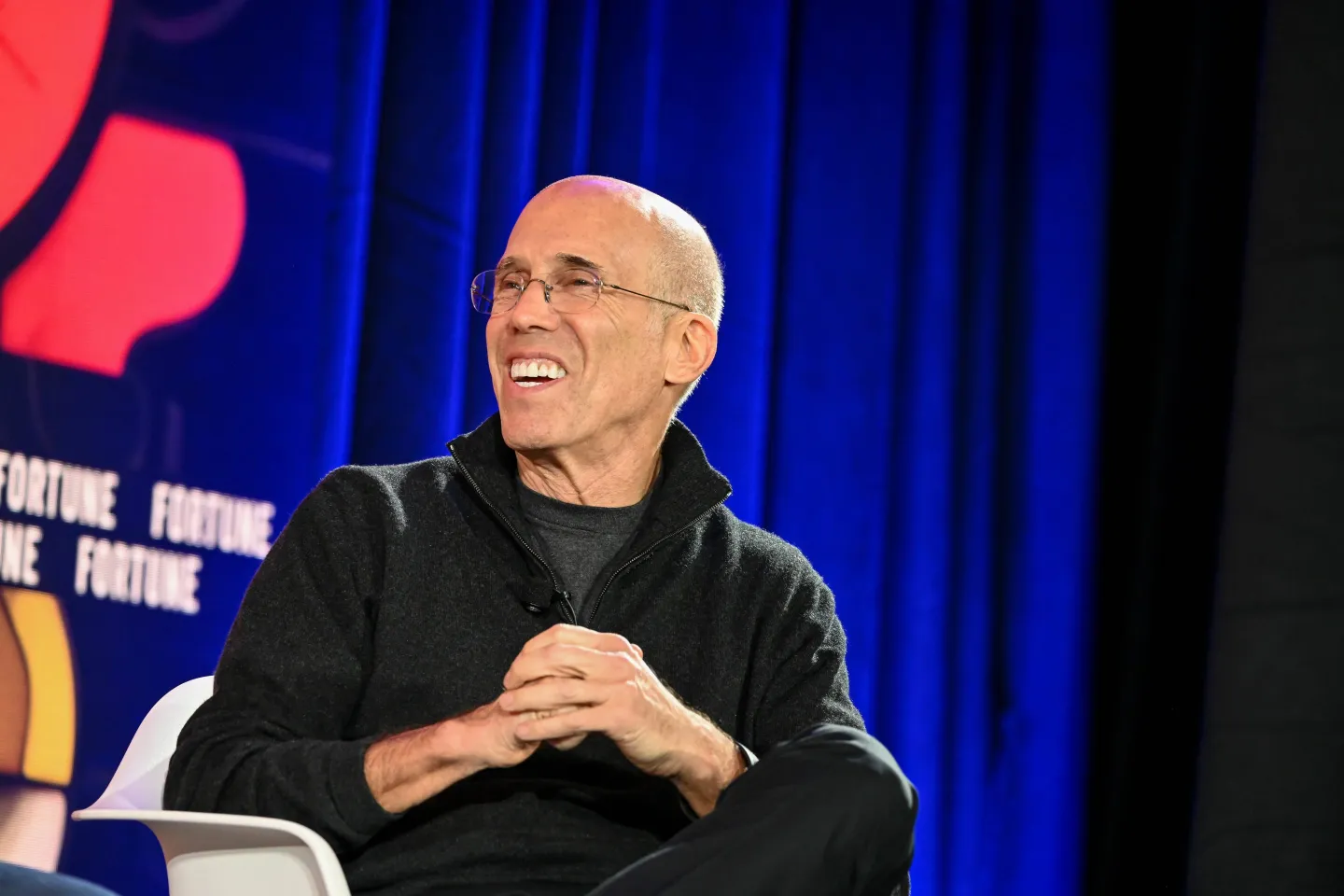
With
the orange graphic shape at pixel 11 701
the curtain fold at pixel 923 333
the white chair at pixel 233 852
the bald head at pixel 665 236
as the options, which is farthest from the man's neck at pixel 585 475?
the curtain fold at pixel 923 333

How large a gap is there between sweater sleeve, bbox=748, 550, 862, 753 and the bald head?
0.43 m

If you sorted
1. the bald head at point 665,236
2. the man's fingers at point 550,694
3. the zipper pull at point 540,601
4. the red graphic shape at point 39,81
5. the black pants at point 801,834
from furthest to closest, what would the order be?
the red graphic shape at point 39,81 → the bald head at point 665,236 → the zipper pull at point 540,601 → the man's fingers at point 550,694 → the black pants at point 801,834

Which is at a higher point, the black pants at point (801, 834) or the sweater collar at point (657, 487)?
the sweater collar at point (657, 487)

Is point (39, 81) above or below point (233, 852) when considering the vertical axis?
above

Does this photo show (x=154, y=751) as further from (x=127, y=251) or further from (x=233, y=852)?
(x=127, y=251)

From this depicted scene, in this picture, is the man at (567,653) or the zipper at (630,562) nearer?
the man at (567,653)

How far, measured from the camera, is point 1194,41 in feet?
9.55

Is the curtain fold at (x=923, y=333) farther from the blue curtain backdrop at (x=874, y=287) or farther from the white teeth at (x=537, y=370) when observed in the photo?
the white teeth at (x=537, y=370)

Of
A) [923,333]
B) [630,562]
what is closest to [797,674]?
[630,562]

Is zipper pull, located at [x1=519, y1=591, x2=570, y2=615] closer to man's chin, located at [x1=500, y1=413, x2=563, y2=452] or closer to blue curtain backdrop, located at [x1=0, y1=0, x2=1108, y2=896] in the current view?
man's chin, located at [x1=500, y1=413, x2=563, y2=452]

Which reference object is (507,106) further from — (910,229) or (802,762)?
(802,762)

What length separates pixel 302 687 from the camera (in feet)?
5.25

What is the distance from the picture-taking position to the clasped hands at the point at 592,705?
4.61ft

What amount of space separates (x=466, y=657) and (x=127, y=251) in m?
0.93
